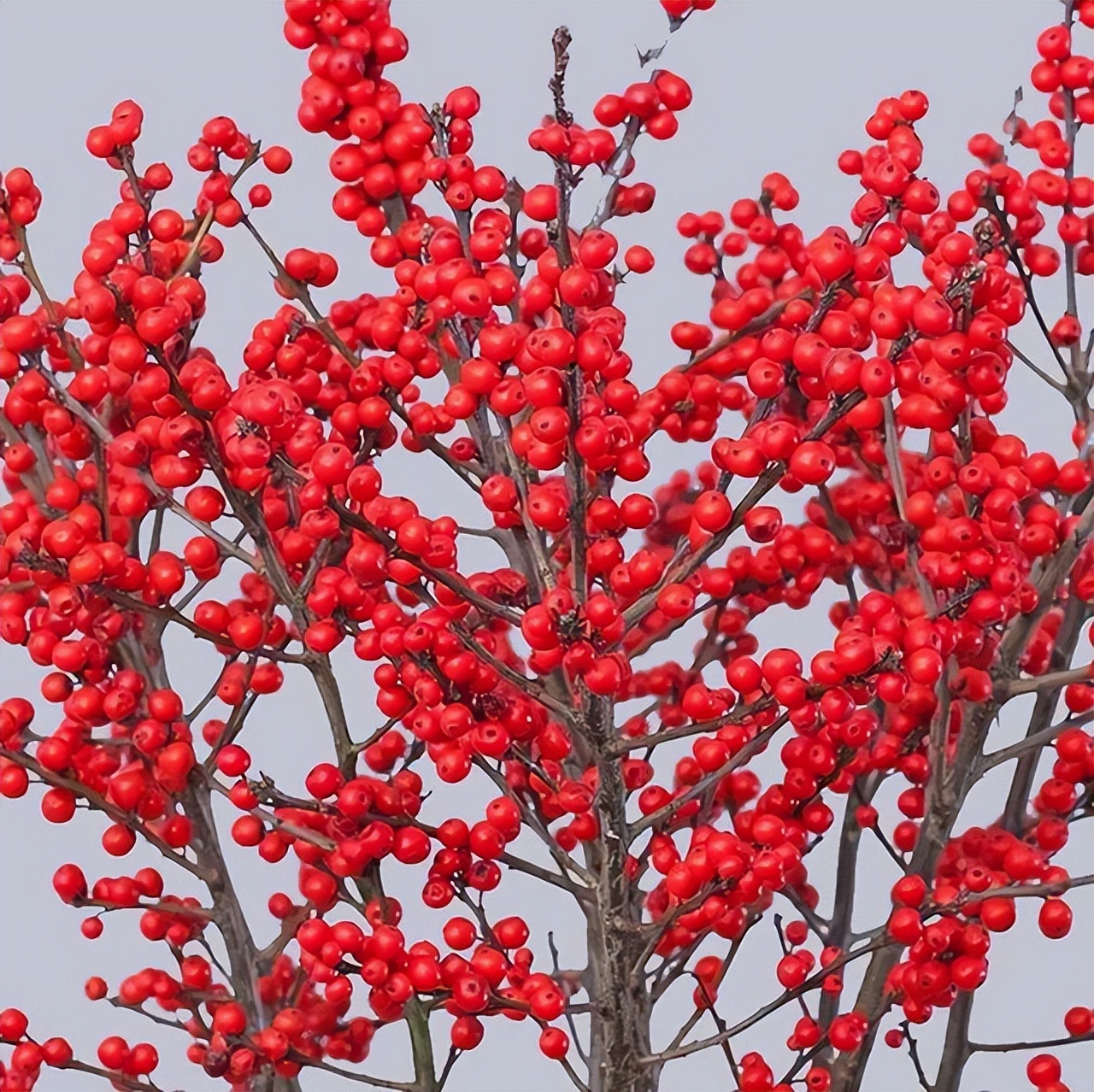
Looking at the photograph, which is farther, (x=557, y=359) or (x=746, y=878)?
(x=746, y=878)

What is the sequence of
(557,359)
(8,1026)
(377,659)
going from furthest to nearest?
(8,1026)
(377,659)
(557,359)

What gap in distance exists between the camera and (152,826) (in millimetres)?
1537

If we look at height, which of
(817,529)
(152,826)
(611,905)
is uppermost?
(817,529)

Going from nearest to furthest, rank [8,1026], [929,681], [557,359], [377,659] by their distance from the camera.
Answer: [557,359], [929,681], [377,659], [8,1026]

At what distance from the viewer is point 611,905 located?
1.39 m

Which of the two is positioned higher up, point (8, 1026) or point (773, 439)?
point (773, 439)

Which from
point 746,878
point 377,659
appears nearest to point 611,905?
point 746,878

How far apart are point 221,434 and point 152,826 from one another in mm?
353

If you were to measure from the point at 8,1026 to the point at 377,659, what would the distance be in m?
0.44

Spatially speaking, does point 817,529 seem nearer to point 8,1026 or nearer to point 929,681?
point 929,681

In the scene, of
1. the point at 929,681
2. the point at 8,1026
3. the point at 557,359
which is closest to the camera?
the point at 557,359

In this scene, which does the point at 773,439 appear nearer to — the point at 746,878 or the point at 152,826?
the point at 746,878

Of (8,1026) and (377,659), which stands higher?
(377,659)

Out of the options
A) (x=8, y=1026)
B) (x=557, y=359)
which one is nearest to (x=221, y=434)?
(x=557, y=359)
